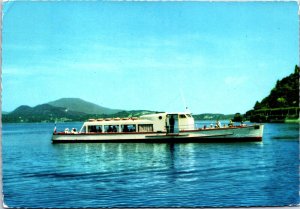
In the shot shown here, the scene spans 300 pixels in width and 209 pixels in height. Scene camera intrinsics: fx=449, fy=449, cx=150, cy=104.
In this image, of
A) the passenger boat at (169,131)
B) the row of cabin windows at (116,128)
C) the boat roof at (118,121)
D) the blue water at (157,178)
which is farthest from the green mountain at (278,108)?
the blue water at (157,178)

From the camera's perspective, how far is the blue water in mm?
9977

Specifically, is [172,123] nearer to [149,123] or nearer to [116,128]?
[149,123]

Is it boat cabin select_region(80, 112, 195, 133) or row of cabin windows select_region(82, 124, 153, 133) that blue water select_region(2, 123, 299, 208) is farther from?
row of cabin windows select_region(82, 124, 153, 133)

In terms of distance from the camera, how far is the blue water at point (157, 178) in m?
9.98

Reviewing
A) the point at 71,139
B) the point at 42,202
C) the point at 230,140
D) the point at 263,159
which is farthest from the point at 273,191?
the point at 71,139

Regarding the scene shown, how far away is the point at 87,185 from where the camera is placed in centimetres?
1147

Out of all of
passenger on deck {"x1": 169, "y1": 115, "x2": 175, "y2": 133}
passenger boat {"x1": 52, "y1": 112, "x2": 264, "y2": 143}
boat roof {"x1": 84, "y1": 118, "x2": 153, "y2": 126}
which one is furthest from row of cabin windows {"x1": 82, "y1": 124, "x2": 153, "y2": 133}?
passenger on deck {"x1": 169, "y1": 115, "x2": 175, "y2": 133}

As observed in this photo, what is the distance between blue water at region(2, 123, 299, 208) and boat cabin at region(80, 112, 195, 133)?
104 inches

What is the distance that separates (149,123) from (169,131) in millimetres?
1036

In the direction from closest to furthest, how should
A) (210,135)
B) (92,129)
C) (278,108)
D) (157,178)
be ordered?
1. (157,178)
2. (210,135)
3. (92,129)
4. (278,108)

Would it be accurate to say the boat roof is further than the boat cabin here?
Yes

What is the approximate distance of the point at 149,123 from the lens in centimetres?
2102

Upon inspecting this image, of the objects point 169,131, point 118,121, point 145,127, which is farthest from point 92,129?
point 169,131

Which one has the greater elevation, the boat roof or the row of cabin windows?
the boat roof
